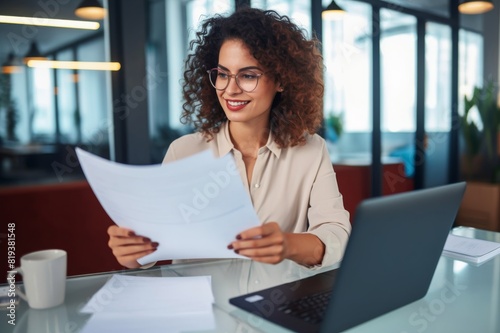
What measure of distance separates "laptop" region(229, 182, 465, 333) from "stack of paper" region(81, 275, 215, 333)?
101mm

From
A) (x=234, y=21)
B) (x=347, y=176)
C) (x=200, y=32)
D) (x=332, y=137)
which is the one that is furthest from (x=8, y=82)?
(x=332, y=137)

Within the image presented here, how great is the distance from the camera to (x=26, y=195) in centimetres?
250

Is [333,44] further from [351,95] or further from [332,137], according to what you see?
[332,137]

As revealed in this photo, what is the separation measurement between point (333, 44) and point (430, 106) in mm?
1893

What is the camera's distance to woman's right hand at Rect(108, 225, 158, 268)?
1059 millimetres

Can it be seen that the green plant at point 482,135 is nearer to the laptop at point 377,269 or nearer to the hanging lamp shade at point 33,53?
the hanging lamp shade at point 33,53

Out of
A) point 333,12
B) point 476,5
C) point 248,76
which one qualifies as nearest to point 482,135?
point 476,5

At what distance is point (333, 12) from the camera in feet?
13.8

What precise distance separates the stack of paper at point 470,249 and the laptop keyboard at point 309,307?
63cm

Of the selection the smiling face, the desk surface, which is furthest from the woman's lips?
the desk surface

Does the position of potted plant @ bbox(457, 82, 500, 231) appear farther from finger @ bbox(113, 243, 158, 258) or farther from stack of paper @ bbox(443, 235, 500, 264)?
finger @ bbox(113, 243, 158, 258)

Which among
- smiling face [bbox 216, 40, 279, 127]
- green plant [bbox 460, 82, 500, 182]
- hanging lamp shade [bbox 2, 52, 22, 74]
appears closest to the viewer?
smiling face [bbox 216, 40, 279, 127]

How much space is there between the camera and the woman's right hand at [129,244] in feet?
3.47
